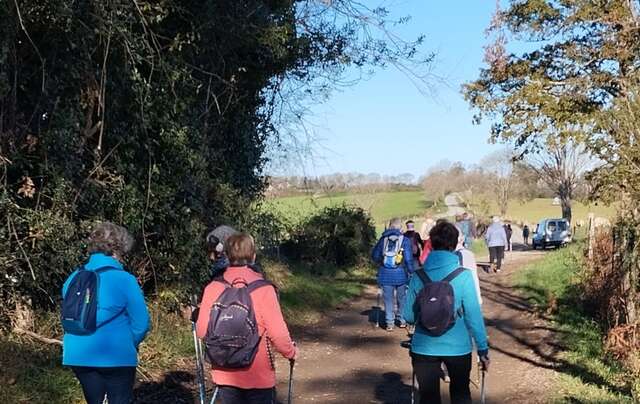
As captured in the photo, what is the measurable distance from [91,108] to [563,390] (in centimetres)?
644

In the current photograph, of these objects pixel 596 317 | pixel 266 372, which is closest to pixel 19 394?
pixel 266 372

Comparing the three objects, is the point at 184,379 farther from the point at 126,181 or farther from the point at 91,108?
the point at 91,108

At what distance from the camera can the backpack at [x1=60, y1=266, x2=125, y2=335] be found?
14.5ft

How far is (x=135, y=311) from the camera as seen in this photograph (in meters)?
4.59

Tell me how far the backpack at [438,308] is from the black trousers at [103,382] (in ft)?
6.74

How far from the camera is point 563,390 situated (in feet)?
27.3

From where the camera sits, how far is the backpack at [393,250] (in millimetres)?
→ 11680

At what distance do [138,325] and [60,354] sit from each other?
11.5 feet

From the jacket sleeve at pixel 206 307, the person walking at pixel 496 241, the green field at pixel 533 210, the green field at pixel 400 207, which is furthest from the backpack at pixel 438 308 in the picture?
the green field at pixel 533 210

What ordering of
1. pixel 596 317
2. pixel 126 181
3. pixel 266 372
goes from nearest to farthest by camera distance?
pixel 266 372, pixel 126 181, pixel 596 317

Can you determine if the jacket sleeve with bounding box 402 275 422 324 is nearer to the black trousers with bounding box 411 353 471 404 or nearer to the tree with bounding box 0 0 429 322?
the black trousers with bounding box 411 353 471 404

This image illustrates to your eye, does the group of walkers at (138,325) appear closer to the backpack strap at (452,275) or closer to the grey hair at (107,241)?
the grey hair at (107,241)

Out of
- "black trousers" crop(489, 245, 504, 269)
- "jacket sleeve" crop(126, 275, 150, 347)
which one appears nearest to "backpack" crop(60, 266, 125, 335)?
"jacket sleeve" crop(126, 275, 150, 347)

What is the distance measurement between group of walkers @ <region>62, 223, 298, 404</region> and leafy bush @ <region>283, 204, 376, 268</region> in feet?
61.4
